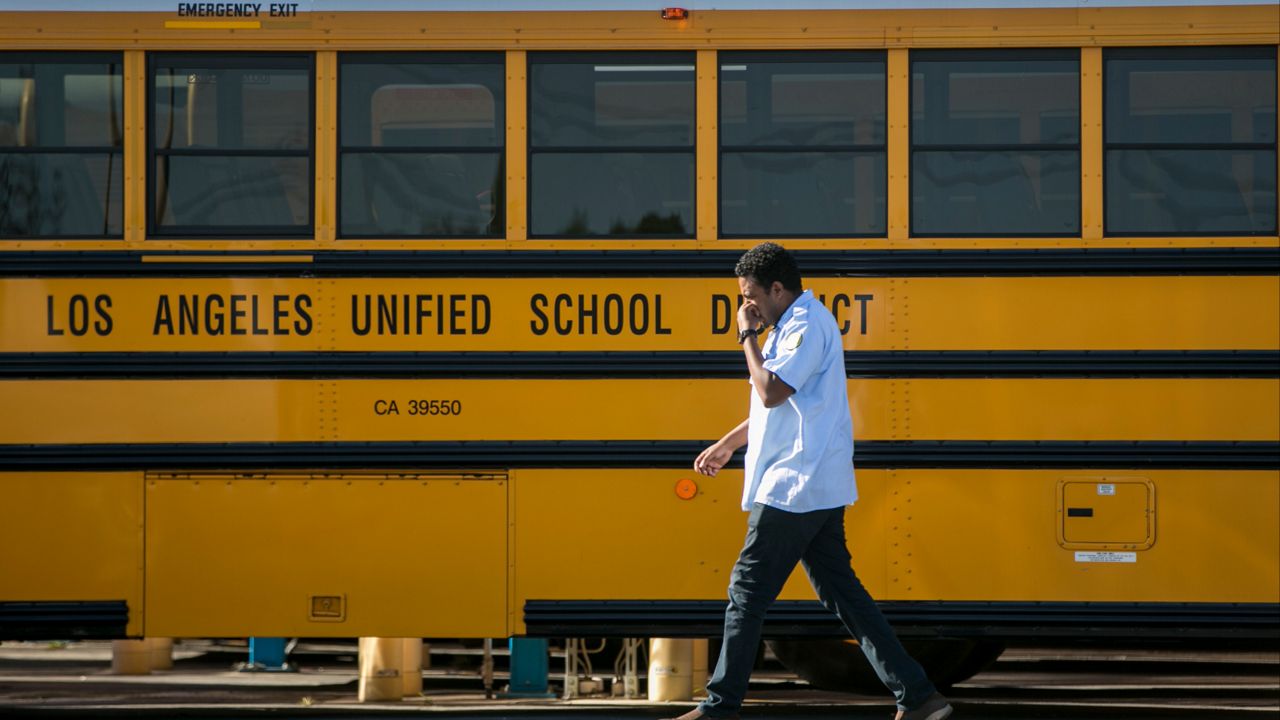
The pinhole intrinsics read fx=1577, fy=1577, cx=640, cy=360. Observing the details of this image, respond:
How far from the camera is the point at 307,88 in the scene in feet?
17.7

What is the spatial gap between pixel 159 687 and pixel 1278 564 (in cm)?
491

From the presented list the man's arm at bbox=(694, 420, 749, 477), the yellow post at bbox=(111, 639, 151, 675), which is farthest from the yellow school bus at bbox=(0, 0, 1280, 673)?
the yellow post at bbox=(111, 639, 151, 675)

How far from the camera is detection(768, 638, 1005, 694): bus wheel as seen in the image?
6211 millimetres

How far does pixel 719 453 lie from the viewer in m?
4.70

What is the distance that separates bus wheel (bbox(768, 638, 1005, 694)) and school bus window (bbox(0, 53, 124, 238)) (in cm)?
310

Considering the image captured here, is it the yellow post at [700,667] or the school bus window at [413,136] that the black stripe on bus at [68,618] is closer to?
the school bus window at [413,136]

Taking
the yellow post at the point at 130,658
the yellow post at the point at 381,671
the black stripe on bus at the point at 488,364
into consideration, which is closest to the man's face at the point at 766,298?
the black stripe on bus at the point at 488,364

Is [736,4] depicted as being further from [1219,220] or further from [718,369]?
[1219,220]

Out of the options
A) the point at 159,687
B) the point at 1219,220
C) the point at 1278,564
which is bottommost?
the point at 159,687

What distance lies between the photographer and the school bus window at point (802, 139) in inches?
210

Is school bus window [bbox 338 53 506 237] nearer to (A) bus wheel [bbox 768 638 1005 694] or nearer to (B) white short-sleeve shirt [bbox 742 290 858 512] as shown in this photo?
(B) white short-sleeve shirt [bbox 742 290 858 512]

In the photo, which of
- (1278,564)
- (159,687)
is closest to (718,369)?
(1278,564)

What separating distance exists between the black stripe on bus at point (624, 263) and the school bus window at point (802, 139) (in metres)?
0.13

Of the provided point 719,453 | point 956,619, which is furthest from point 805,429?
point 956,619
